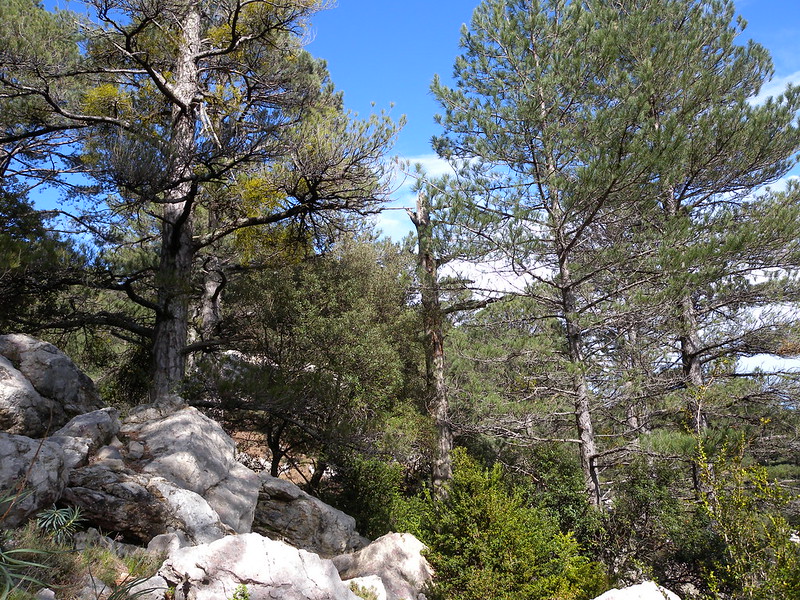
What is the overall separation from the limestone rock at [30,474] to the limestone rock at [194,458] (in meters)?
1.24

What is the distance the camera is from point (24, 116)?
340 inches

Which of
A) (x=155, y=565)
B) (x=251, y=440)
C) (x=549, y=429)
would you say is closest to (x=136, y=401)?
(x=251, y=440)

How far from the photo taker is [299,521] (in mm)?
8414

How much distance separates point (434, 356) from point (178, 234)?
7110mm

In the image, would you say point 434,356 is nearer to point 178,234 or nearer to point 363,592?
point 178,234

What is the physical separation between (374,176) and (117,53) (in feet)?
21.1

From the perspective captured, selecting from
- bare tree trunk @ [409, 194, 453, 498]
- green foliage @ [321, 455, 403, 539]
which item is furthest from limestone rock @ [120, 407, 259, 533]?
bare tree trunk @ [409, 194, 453, 498]

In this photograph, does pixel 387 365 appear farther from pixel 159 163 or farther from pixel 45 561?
pixel 45 561

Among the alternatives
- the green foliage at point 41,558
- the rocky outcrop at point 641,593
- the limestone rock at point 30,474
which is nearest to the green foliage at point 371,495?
the rocky outcrop at point 641,593

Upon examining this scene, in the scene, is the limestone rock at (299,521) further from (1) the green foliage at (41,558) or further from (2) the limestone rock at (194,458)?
(1) the green foliage at (41,558)

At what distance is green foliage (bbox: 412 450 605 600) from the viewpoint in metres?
7.72

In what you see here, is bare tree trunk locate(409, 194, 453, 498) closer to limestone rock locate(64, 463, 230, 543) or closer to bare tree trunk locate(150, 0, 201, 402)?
bare tree trunk locate(150, 0, 201, 402)

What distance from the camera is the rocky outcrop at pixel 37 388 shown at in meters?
5.66

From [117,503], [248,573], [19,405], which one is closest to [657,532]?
[248,573]
